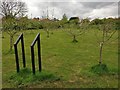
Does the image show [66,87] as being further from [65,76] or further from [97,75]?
[97,75]

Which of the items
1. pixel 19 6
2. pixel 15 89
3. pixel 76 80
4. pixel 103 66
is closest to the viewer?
pixel 15 89

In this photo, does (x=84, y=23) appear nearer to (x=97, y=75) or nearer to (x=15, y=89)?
(x=97, y=75)

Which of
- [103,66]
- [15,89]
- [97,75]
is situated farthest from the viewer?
[103,66]

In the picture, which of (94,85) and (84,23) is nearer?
(94,85)

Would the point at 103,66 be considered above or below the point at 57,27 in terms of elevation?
below

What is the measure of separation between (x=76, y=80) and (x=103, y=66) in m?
1.43

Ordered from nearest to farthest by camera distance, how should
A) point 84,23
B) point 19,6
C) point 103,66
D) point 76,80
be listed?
point 76,80 → point 103,66 → point 84,23 → point 19,6

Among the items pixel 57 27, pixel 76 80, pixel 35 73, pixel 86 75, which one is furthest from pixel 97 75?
pixel 57 27

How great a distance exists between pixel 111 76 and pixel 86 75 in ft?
2.85

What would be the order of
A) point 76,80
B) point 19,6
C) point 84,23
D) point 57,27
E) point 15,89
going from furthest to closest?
point 19,6
point 57,27
point 84,23
point 76,80
point 15,89

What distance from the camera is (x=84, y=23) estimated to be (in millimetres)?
24062

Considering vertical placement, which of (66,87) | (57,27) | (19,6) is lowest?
(66,87)

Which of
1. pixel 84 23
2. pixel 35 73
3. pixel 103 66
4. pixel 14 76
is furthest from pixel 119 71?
pixel 84 23

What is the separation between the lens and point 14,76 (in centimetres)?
648
